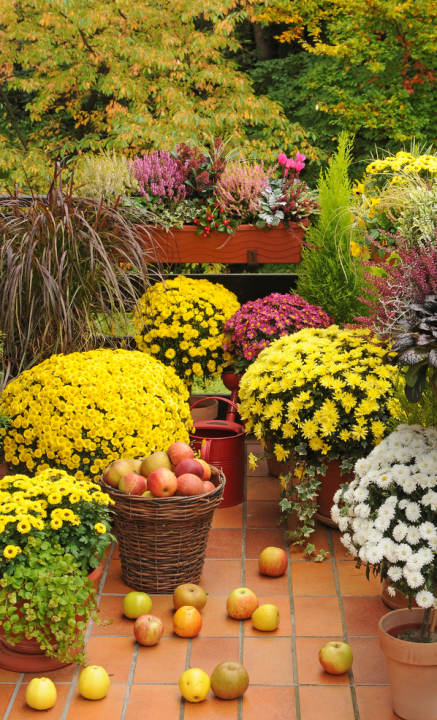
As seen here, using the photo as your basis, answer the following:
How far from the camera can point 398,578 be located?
1.79m

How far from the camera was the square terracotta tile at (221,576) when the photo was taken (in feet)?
8.71

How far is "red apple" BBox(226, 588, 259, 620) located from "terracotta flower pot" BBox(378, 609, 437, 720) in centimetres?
57

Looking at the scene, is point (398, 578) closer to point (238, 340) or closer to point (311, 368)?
point (311, 368)

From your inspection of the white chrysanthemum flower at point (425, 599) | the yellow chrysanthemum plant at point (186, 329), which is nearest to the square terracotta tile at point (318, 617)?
the white chrysanthemum flower at point (425, 599)

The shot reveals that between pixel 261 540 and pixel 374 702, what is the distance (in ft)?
3.42

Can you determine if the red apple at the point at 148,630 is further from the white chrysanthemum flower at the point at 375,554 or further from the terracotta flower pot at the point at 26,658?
the white chrysanthemum flower at the point at 375,554

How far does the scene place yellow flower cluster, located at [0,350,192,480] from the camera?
2.76m

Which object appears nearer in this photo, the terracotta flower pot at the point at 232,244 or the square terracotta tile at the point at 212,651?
the square terracotta tile at the point at 212,651

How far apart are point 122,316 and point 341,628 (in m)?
1.87

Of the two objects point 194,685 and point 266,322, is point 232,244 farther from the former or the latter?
point 194,685

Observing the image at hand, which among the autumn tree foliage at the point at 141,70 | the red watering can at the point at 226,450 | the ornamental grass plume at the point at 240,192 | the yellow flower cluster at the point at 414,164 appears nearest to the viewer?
the yellow flower cluster at the point at 414,164

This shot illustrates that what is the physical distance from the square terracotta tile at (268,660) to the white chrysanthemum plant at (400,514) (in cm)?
49

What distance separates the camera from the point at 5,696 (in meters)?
2.04

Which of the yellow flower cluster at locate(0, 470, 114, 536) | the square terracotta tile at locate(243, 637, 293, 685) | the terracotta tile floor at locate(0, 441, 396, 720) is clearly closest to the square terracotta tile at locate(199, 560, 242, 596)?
the terracotta tile floor at locate(0, 441, 396, 720)
